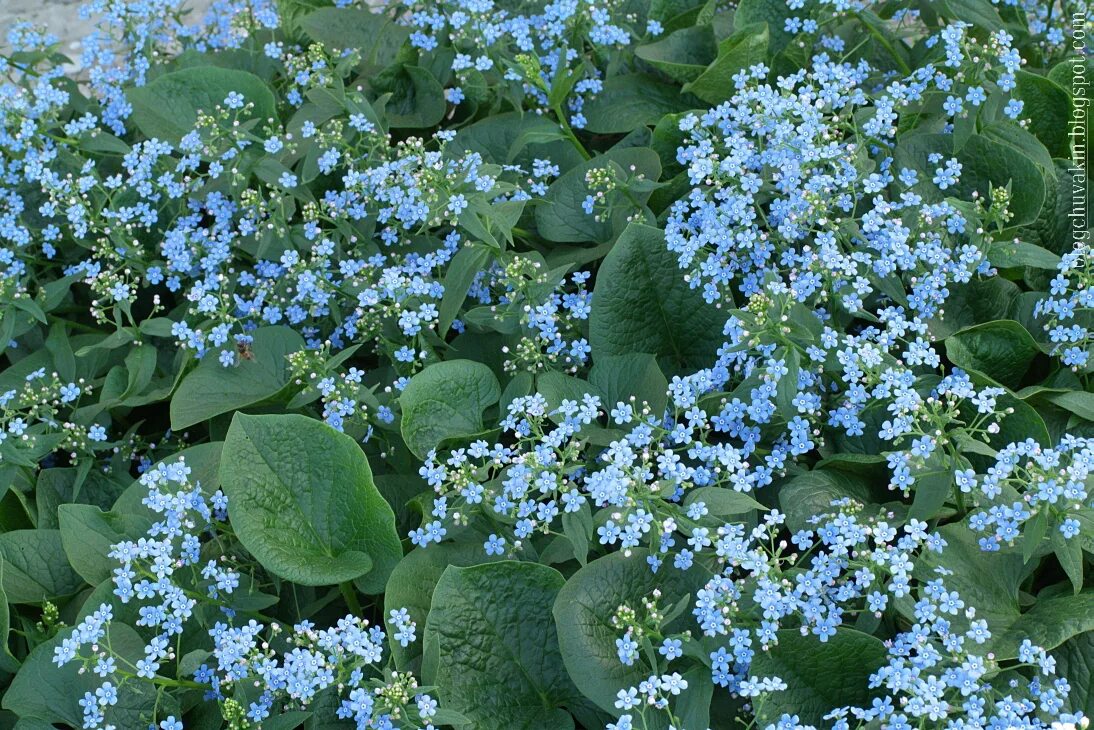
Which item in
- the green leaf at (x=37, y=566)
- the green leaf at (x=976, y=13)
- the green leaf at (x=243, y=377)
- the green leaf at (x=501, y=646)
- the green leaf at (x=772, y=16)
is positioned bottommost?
the green leaf at (x=37, y=566)

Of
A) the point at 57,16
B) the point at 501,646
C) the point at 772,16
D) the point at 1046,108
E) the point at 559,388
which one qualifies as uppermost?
the point at 772,16

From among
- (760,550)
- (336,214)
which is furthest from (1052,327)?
(336,214)

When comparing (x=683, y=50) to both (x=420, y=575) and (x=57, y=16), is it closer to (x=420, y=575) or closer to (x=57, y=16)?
(x=420, y=575)

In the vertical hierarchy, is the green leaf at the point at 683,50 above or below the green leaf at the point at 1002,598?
above

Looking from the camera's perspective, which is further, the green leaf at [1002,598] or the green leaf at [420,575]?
the green leaf at [420,575]

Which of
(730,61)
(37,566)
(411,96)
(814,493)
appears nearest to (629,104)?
(730,61)

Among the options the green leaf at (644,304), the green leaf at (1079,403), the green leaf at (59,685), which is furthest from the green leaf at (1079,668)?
the green leaf at (59,685)

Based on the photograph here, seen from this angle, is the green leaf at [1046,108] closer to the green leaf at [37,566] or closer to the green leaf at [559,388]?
the green leaf at [559,388]

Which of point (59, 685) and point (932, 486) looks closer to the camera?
point (932, 486)

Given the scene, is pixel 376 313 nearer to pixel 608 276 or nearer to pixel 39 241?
pixel 608 276
